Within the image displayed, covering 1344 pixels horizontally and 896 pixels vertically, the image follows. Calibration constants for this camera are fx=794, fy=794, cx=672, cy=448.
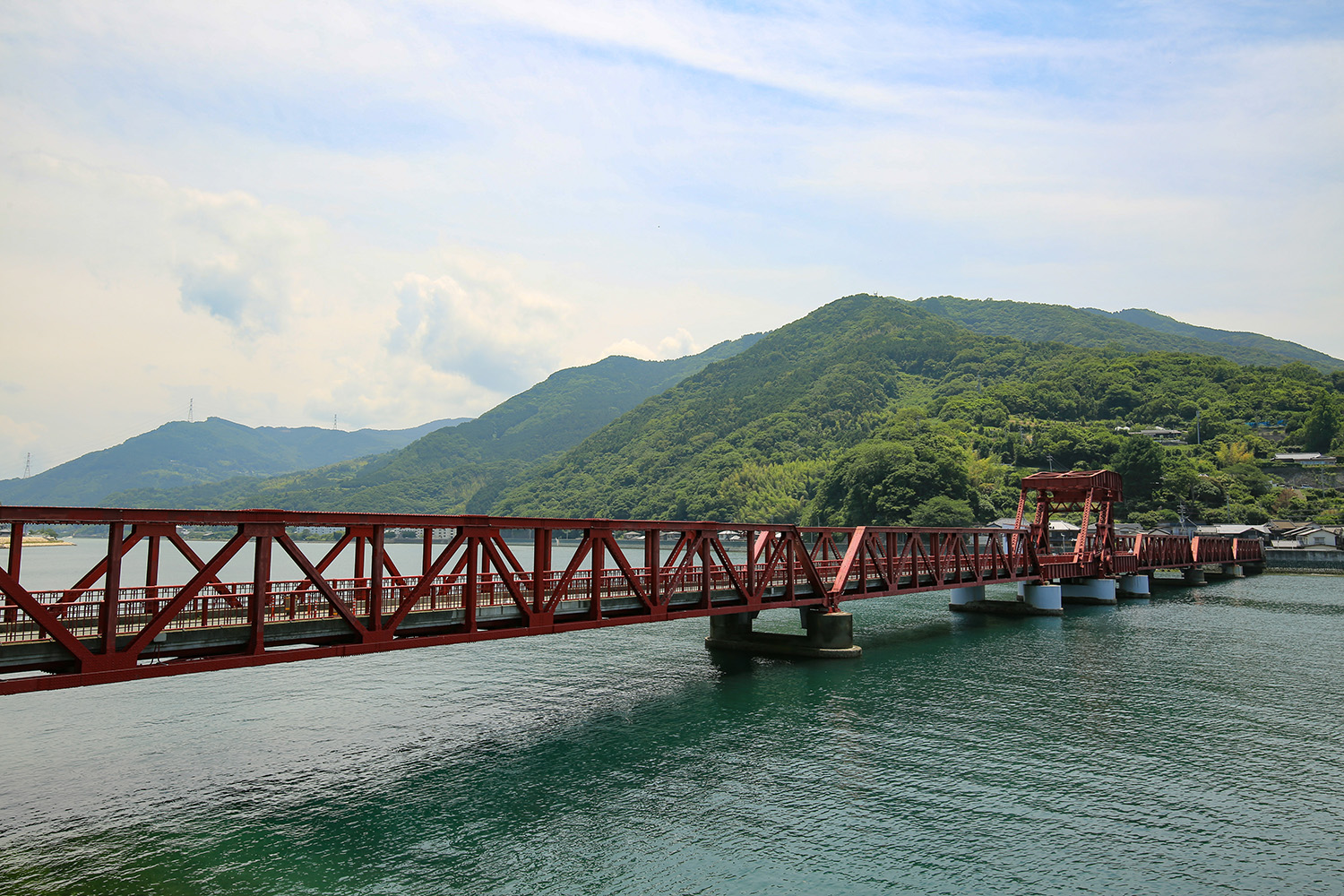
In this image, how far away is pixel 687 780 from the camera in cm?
2764

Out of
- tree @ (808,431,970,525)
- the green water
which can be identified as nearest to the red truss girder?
the green water

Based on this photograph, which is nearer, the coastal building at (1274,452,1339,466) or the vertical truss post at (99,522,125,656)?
the vertical truss post at (99,522,125,656)

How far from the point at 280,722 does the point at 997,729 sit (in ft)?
104

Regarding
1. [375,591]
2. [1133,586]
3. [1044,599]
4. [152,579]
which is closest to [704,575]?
[375,591]

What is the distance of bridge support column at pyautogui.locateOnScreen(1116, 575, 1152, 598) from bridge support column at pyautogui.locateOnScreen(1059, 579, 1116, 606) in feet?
37.0

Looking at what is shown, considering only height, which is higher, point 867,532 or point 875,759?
point 867,532

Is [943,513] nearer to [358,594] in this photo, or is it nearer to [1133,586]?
[1133,586]

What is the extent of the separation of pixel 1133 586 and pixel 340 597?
3881 inches

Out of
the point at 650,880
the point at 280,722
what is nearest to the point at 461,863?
the point at 650,880

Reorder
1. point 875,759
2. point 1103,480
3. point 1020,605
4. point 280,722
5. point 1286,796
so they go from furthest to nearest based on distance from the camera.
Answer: point 1103,480 < point 1020,605 < point 280,722 < point 875,759 < point 1286,796

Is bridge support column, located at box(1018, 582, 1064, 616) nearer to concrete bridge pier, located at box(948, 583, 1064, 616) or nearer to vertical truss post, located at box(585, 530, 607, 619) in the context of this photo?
concrete bridge pier, located at box(948, 583, 1064, 616)

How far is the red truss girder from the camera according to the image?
2120 cm

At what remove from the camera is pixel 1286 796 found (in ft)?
86.2

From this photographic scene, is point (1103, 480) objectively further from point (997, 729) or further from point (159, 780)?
point (159, 780)
